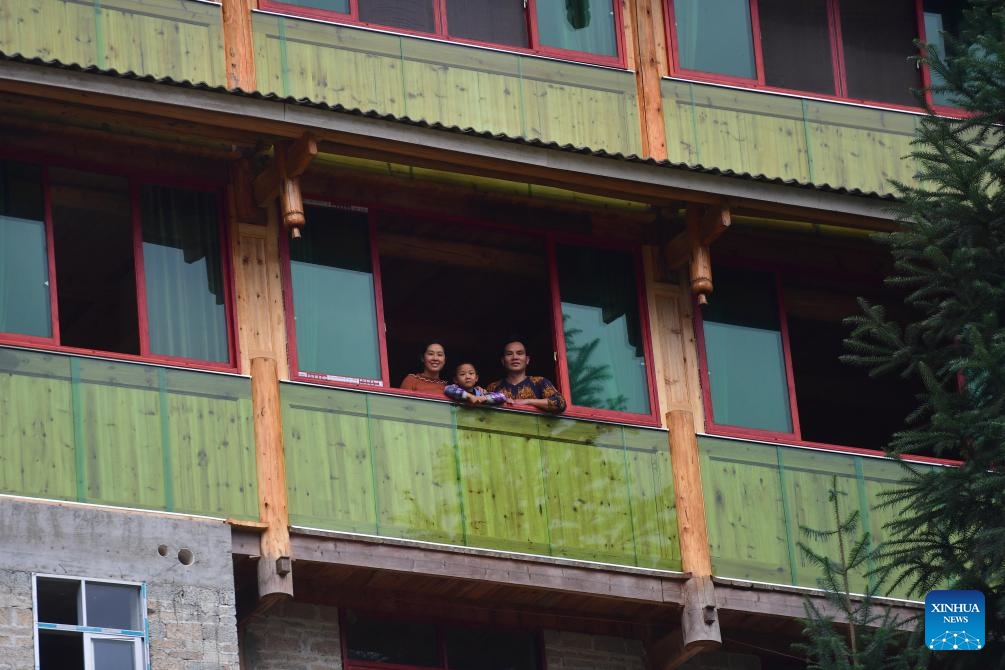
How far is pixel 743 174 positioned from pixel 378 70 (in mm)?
3401

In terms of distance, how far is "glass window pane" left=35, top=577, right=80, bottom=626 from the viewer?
2162 cm

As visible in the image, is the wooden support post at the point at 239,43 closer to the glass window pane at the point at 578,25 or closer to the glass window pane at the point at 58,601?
the glass window pane at the point at 578,25

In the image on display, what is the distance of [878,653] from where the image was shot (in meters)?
20.9

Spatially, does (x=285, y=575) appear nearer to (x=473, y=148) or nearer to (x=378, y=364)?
(x=378, y=364)

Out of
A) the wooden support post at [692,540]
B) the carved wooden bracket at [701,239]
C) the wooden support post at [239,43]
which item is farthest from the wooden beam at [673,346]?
the wooden support post at [239,43]

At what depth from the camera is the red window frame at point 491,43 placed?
2533 centimetres

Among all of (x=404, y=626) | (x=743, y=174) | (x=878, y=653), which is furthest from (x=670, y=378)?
(x=878, y=653)

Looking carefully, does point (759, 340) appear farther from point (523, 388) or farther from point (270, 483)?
point (270, 483)

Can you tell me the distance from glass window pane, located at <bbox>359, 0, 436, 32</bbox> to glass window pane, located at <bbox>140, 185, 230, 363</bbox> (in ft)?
8.14

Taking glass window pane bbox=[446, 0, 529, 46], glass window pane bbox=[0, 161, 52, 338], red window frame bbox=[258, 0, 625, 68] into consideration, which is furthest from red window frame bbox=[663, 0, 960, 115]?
glass window pane bbox=[0, 161, 52, 338]

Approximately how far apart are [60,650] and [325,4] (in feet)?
22.7

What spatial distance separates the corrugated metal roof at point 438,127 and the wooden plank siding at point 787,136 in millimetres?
861

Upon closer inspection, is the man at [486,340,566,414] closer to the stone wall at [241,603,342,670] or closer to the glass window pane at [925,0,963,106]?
the stone wall at [241,603,342,670]

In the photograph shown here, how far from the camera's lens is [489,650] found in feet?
80.2
